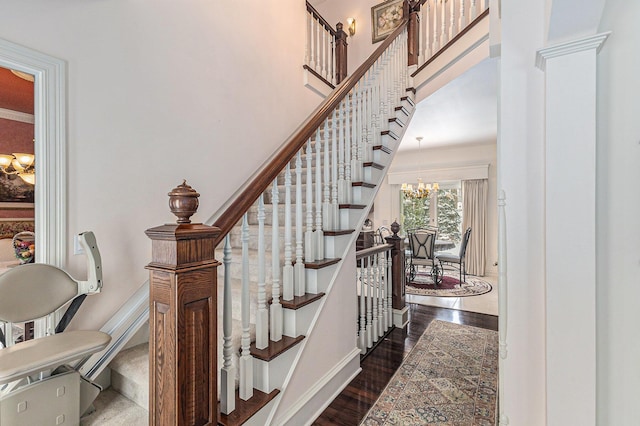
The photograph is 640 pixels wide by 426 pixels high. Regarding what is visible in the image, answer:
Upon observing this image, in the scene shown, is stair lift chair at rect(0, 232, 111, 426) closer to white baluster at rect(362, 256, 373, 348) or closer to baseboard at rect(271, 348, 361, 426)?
baseboard at rect(271, 348, 361, 426)

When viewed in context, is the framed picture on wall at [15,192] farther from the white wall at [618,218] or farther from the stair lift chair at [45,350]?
the white wall at [618,218]

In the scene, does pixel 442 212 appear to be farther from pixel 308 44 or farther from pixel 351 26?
pixel 308 44

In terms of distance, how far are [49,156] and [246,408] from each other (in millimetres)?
1607

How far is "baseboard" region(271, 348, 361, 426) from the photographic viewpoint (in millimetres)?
1592

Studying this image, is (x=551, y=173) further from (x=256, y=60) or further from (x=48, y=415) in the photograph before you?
(x=256, y=60)

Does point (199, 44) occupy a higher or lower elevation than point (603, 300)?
higher

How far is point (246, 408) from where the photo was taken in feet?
4.22

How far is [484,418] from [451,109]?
3489 millimetres

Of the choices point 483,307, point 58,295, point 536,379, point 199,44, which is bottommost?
point 483,307

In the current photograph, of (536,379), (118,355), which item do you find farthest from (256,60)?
(536,379)

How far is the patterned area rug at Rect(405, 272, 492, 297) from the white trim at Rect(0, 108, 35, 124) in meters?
4.67

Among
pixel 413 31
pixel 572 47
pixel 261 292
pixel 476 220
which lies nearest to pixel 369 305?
pixel 261 292

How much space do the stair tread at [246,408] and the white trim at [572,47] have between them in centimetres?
181

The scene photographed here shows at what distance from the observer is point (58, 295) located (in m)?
1.41
